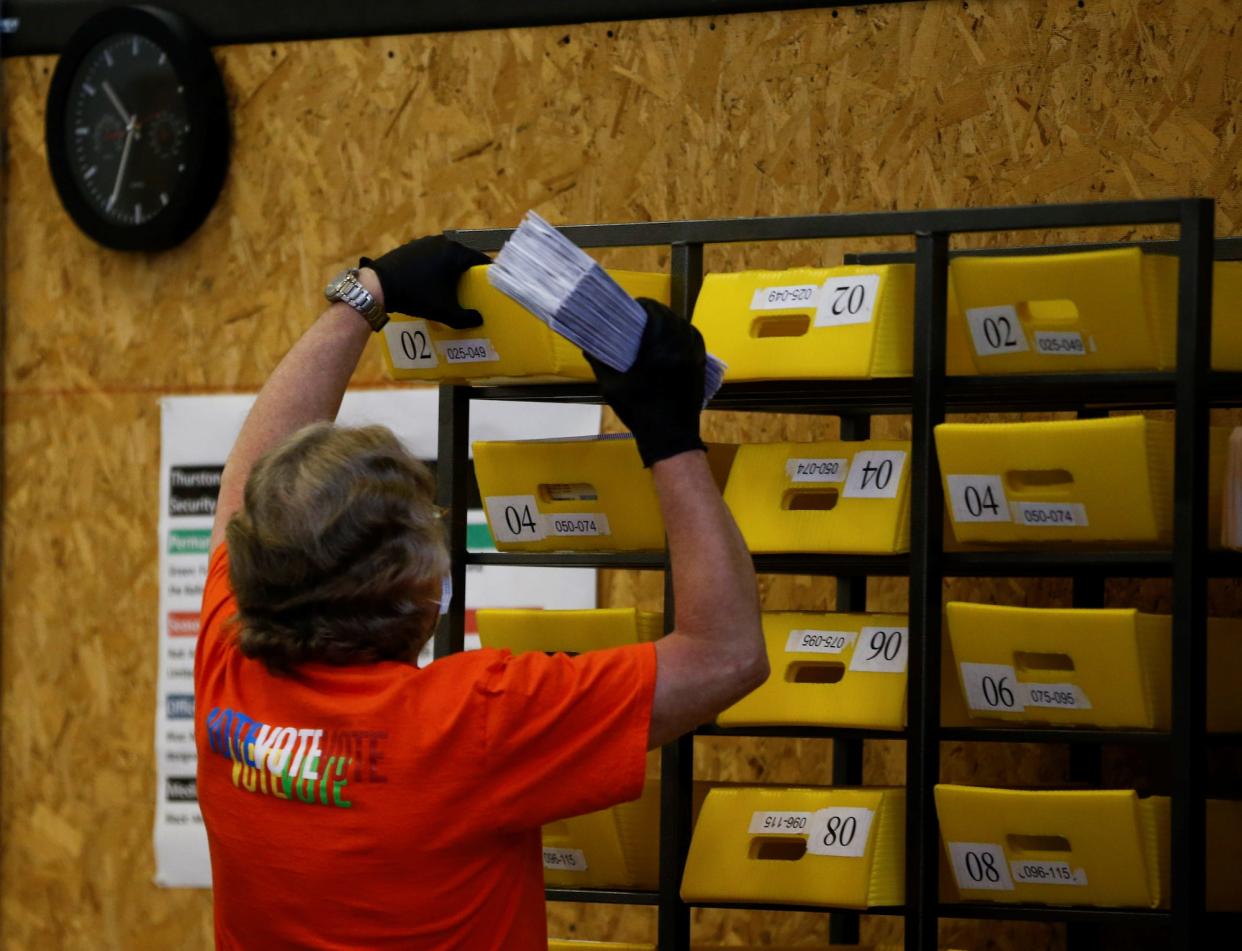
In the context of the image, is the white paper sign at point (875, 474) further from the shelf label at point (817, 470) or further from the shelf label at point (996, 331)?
the shelf label at point (996, 331)

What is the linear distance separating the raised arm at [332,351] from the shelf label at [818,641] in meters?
0.73

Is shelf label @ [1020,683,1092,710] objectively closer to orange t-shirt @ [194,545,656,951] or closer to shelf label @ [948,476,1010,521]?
shelf label @ [948,476,1010,521]

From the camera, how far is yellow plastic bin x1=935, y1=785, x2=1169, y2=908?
98.7 inches

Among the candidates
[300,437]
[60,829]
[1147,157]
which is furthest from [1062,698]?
[60,829]

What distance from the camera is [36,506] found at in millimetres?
4625

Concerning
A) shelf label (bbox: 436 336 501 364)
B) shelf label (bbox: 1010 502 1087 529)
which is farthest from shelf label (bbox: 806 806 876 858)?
shelf label (bbox: 436 336 501 364)

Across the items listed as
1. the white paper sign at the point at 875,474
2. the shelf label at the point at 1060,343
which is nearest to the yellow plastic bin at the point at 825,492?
the white paper sign at the point at 875,474

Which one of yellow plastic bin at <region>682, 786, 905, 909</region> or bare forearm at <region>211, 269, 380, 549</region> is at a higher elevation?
bare forearm at <region>211, 269, 380, 549</region>

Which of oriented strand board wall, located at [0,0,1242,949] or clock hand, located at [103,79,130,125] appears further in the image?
clock hand, located at [103,79,130,125]

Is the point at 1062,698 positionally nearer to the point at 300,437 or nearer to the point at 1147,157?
the point at 300,437

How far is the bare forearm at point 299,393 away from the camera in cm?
235

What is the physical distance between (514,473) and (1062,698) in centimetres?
93

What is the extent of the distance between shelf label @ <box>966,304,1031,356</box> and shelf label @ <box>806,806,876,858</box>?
0.72 metres

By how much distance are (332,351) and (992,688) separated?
1.10m
